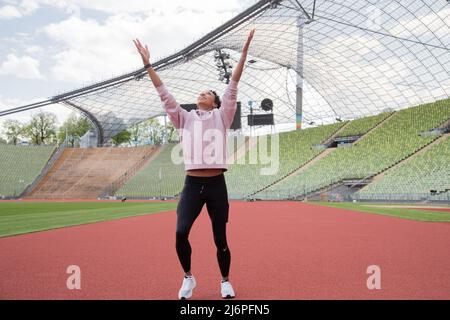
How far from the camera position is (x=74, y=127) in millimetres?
100375

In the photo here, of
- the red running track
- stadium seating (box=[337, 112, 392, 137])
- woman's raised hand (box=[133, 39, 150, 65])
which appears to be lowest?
the red running track

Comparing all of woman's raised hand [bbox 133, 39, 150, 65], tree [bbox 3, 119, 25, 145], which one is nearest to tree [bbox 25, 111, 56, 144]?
tree [bbox 3, 119, 25, 145]

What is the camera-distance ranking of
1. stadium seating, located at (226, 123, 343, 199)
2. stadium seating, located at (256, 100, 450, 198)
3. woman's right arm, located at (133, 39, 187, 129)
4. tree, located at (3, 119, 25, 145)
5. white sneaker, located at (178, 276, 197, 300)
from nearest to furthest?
white sneaker, located at (178, 276, 197, 300) < woman's right arm, located at (133, 39, 187, 129) < stadium seating, located at (256, 100, 450, 198) < stadium seating, located at (226, 123, 343, 199) < tree, located at (3, 119, 25, 145)

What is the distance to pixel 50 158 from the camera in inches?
2542

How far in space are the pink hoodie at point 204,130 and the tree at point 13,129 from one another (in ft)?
340

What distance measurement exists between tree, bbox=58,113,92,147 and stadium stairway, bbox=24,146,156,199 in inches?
1332

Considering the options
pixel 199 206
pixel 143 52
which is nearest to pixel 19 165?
pixel 143 52

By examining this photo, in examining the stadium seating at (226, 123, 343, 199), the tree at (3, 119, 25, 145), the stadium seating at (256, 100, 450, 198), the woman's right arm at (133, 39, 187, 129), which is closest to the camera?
the woman's right arm at (133, 39, 187, 129)

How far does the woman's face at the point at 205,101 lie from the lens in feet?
14.8

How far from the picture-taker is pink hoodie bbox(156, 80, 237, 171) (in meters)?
4.23

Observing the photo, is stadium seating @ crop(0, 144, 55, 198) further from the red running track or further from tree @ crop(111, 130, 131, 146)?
the red running track

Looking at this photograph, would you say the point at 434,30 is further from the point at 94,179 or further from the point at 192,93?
the point at 94,179

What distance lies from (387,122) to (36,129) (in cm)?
8076

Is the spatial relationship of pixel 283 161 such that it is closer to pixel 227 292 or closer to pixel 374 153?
pixel 374 153
